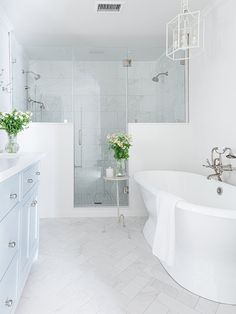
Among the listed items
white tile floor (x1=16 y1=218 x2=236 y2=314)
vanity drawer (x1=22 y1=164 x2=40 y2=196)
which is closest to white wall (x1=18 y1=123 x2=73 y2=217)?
white tile floor (x1=16 y1=218 x2=236 y2=314)

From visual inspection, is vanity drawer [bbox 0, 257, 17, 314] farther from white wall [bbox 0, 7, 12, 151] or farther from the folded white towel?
white wall [bbox 0, 7, 12, 151]

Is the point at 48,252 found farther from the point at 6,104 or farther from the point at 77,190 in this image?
the point at 6,104

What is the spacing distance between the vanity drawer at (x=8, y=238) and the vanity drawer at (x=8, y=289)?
0.17 feet

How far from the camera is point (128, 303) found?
5.81 feet

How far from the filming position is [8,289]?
1.38 meters

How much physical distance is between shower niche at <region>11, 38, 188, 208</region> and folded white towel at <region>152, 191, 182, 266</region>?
1.89 metres

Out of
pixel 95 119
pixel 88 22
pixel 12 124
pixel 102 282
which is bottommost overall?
pixel 102 282

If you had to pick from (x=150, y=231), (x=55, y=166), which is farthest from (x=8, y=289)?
(x=55, y=166)

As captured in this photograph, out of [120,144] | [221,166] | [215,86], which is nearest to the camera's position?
[221,166]

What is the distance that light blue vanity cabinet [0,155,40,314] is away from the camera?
1.28m

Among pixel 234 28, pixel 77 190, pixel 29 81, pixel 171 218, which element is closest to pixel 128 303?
pixel 171 218

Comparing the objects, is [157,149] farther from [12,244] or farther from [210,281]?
[12,244]

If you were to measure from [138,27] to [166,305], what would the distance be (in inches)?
122

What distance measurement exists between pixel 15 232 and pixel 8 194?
0.28m
